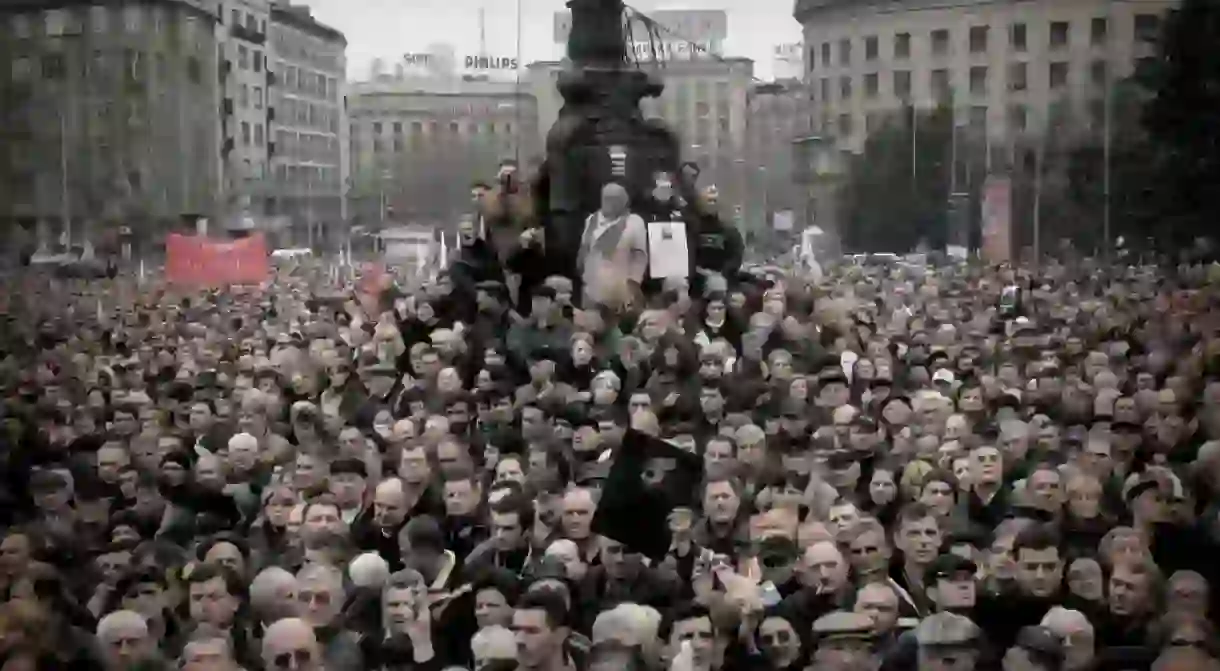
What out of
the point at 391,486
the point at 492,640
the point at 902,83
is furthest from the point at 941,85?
the point at 492,640

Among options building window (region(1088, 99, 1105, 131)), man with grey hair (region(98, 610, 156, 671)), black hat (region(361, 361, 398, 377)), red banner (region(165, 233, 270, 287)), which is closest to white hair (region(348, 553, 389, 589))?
man with grey hair (region(98, 610, 156, 671))

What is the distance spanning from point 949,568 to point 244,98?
4.13 metres

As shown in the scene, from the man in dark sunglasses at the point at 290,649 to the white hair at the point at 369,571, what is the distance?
0.33m

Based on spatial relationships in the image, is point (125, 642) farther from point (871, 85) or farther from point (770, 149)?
point (770, 149)

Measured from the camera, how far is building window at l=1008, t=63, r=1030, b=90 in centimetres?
595

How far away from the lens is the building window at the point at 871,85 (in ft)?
23.4

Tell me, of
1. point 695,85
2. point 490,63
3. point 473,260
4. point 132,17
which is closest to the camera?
point 132,17

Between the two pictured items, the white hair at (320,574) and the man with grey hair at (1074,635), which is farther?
the white hair at (320,574)

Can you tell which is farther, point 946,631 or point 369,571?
point 369,571

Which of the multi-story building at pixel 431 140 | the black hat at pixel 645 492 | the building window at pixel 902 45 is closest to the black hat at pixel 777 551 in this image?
the black hat at pixel 645 492

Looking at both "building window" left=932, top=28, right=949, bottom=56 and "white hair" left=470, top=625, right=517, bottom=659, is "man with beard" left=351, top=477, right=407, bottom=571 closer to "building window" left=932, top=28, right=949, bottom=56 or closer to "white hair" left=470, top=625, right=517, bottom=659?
"white hair" left=470, top=625, right=517, bottom=659

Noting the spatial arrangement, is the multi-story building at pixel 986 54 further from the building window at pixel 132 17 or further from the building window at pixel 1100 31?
the building window at pixel 132 17

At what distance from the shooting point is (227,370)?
5359mm

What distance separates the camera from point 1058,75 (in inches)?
225
